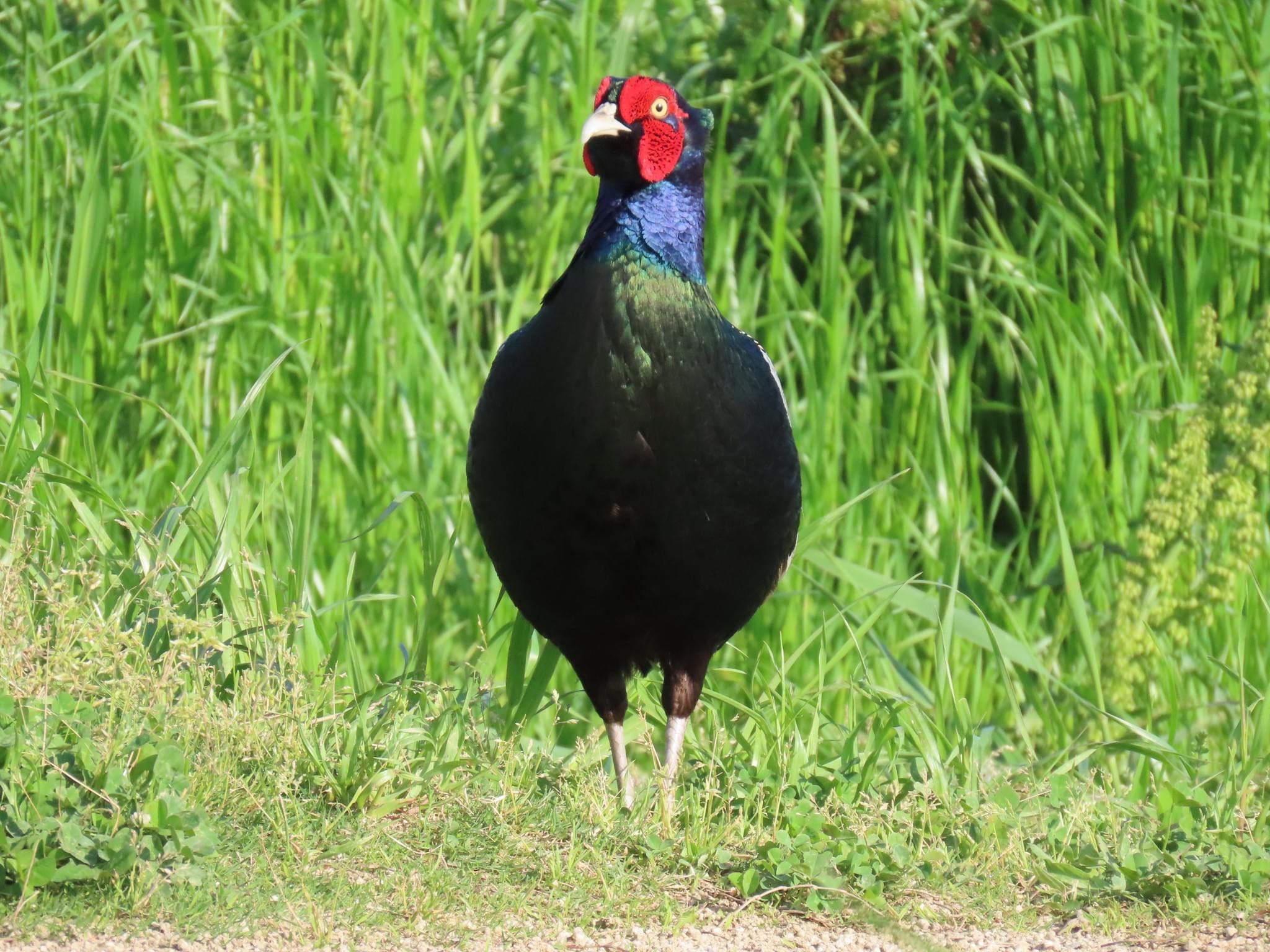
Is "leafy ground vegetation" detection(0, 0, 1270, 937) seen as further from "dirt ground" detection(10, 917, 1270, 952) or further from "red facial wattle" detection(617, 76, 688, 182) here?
"red facial wattle" detection(617, 76, 688, 182)

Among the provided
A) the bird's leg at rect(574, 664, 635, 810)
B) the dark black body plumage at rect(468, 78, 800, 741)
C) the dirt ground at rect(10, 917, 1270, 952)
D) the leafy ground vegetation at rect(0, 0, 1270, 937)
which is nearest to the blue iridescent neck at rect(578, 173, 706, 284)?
the dark black body plumage at rect(468, 78, 800, 741)

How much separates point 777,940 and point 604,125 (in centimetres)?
175

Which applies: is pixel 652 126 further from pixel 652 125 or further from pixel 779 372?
pixel 779 372

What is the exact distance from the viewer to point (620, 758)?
392 centimetres

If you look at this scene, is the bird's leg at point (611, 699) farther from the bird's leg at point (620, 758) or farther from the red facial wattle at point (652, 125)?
the red facial wattle at point (652, 125)

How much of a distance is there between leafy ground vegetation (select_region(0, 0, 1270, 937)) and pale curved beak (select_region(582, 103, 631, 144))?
1061 mm

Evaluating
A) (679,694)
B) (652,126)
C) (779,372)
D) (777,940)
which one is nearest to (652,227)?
(652,126)

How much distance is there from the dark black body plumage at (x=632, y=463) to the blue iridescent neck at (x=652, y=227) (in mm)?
11

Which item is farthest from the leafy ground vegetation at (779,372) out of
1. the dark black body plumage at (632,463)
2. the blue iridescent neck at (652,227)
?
the blue iridescent neck at (652,227)

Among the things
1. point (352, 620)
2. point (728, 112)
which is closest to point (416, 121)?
point (728, 112)

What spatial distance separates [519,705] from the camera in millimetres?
4055

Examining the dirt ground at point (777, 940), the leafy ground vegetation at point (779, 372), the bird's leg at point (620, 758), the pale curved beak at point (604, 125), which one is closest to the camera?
the dirt ground at point (777, 940)

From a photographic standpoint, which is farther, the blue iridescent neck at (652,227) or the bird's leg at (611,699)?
the bird's leg at (611,699)

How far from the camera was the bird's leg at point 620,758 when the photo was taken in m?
3.71
